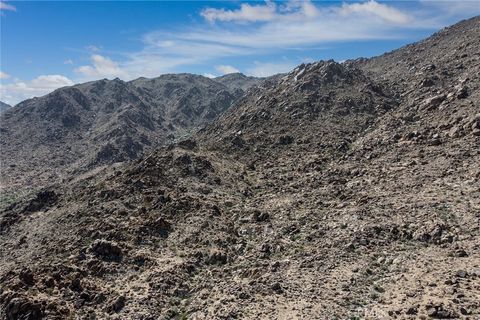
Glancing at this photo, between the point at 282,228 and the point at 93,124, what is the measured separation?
10253cm

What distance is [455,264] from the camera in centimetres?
2112

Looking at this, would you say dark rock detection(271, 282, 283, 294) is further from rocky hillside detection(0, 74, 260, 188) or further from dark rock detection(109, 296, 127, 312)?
rocky hillside detection(0, 74, 260, 188)

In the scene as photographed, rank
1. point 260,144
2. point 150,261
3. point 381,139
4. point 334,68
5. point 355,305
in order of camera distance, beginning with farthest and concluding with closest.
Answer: point 334,68 → point 260,144 → point 381,139 → point 150,261 → point 355,305

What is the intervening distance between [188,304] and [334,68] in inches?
2173

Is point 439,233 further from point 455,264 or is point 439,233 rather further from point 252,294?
point 252,294

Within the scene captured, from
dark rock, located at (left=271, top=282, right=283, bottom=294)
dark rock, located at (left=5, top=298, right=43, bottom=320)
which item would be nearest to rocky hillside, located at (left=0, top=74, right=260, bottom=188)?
dark rock, located at (left=5, top=298, right=43, bottom=320)

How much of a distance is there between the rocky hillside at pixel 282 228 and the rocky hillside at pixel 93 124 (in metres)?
40.7

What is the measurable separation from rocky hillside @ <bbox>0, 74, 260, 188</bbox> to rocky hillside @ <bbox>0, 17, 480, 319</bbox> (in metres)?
40.7

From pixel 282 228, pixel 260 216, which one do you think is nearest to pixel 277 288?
pixel 282 228

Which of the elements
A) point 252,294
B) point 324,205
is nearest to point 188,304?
point 252,294

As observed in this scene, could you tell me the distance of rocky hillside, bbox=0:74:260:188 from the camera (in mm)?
90438

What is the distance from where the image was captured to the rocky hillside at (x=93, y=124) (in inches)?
3561

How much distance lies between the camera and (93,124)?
395ft

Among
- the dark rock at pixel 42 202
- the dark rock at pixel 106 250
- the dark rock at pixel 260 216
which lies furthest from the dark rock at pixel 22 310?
the dark rock at pixel 42 202
